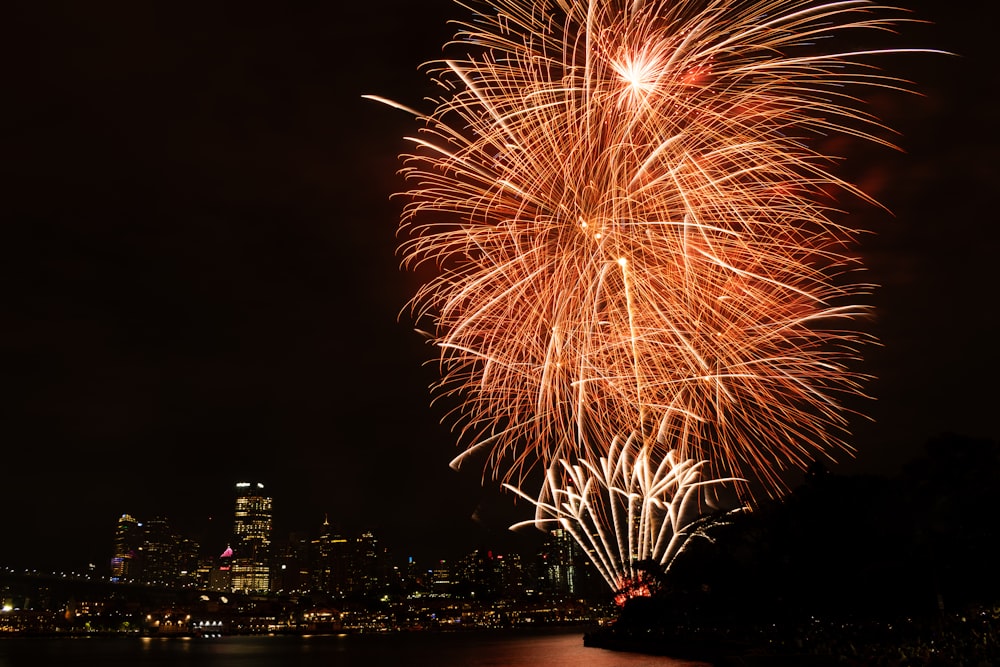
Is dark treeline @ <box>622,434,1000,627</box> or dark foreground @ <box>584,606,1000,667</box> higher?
dark treeline @ <box>622,434,1000,627</box>

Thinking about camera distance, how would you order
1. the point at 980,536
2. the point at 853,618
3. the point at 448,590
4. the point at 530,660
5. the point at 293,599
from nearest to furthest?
the point at 980,536 → the point at 853,618 → the point at 530,660 → the point at 293,599 → the point at 448,590

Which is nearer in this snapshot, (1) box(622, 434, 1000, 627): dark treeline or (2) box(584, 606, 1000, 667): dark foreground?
(2) box(584, 606, 1000, 667): dark foreground

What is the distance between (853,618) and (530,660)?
2249cm

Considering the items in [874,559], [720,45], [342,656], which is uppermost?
[720,45]

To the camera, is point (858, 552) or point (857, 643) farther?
point (858, 552)

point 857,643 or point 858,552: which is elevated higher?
point 858,552

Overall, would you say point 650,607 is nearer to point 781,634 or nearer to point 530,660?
point 530,660

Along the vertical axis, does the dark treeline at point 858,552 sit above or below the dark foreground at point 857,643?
above

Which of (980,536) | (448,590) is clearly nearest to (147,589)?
(448,590)

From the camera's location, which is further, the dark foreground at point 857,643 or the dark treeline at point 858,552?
the dark treeline at point 858,552

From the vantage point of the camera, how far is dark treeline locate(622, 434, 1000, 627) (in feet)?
110

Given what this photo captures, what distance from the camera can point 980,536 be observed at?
33.2 metres

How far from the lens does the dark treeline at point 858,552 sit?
33.4 meters

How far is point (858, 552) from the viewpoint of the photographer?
132 ft
